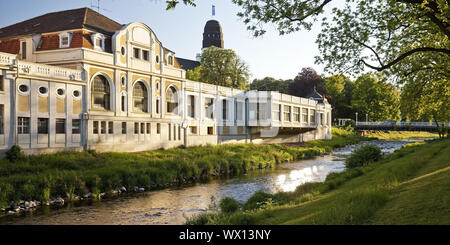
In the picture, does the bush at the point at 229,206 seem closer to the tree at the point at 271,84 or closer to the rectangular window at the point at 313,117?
the rectangular window at the point at 313,117

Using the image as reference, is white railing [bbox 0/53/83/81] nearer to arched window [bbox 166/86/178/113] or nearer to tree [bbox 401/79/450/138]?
arched window [bbox 166/86/178/113]

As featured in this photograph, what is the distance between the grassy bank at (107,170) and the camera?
19141 mm

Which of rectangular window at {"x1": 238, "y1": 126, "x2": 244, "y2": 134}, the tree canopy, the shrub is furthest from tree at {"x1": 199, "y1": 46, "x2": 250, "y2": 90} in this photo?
the shrub

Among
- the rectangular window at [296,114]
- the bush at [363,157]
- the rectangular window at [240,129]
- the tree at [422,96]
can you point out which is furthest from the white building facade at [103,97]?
the tree at [422,96]

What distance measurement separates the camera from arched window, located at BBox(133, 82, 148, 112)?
33406mm

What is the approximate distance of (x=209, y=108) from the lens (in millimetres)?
43000

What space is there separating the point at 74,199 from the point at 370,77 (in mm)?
15691

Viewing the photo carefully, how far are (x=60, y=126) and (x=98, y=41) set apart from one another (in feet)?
25.1

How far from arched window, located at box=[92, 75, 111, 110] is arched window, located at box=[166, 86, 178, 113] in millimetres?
7914

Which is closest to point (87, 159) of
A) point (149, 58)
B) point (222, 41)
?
point (149, 58)

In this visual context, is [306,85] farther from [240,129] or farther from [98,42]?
[98,42]

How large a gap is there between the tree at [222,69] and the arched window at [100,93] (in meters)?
31.5

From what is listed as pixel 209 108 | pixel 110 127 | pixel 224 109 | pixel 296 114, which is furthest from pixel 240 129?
pixel 110 127
